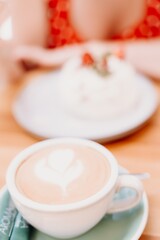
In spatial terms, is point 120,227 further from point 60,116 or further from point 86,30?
point 86,30

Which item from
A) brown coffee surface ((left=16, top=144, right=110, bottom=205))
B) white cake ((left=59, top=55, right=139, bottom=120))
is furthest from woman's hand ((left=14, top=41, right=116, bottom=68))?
brown coffee surface ((left=16, top=144, right=110, bottom=205))

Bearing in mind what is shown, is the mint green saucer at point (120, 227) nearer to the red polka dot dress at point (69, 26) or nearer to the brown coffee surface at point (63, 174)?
the brown coffee surface at point (63, 174)

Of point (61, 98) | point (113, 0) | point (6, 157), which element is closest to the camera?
point (6, 157)

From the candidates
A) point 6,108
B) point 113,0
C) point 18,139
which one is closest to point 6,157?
point 18,139

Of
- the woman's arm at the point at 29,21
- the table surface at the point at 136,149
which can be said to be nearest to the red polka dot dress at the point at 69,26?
the woman's arm at the point at 29,21

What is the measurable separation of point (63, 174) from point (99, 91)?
0.34 meters

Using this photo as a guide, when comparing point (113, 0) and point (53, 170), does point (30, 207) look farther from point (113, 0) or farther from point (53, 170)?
point (113, 0)

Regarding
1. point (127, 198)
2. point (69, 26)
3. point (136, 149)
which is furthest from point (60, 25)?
point (127, 198)

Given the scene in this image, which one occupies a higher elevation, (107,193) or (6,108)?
(107,193)

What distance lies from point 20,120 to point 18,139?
0.17 feet

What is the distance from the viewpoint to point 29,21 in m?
1.18

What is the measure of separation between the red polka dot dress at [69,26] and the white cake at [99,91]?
1.88 feet

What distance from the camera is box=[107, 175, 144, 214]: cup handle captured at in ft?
1.79

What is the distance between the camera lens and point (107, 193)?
0.51 m
